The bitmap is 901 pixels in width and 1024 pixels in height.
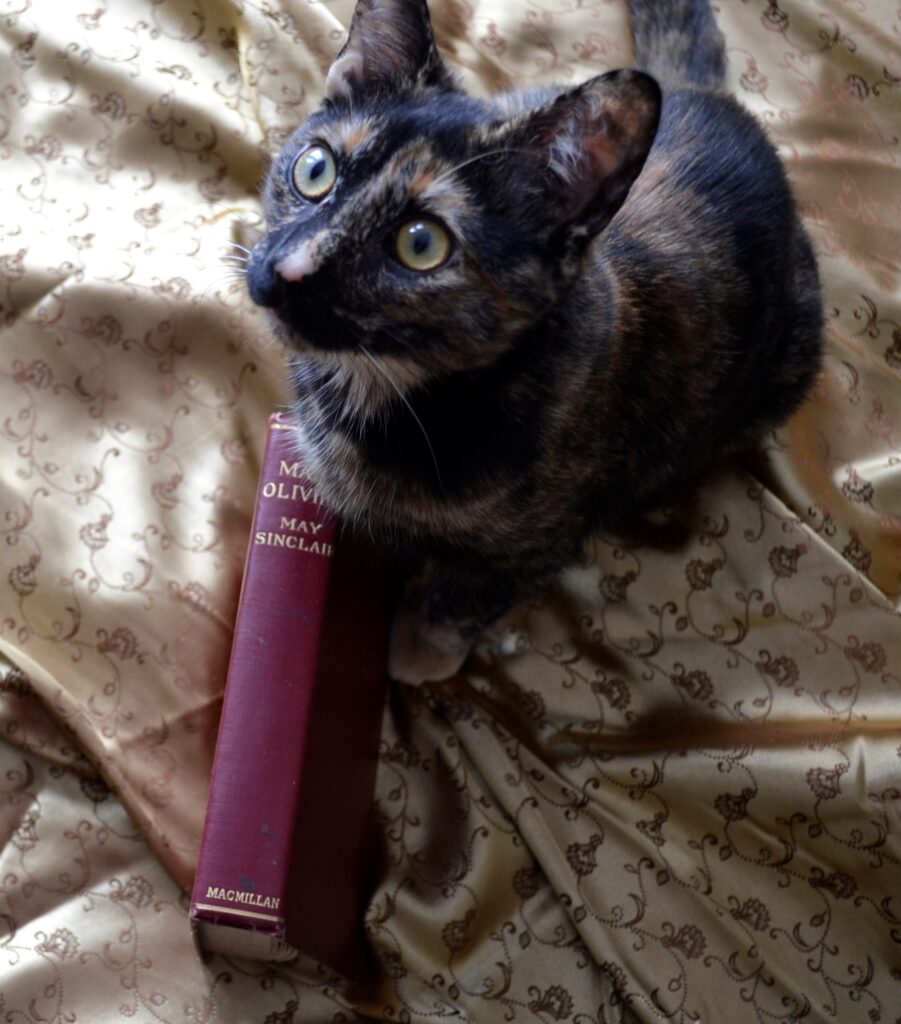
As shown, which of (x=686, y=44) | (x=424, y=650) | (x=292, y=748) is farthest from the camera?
(x=686, y=44)

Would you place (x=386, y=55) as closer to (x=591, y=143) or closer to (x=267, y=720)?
(x=591, y=143)

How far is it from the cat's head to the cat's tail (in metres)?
0.67

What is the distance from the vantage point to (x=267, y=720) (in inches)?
42.7

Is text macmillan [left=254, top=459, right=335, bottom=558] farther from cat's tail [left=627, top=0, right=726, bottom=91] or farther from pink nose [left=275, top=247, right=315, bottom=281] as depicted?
cat's tail [left=627, top=0, right=726, bottom=91]

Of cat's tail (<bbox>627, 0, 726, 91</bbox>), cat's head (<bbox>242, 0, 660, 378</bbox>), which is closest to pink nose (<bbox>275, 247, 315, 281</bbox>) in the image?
cat's head (<bbox>242, 0, 660, 378</bbox>)

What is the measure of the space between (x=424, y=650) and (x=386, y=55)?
716 mm

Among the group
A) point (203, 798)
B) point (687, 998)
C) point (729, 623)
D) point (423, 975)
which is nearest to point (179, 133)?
point (203, 798)

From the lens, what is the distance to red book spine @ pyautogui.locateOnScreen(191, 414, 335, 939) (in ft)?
3.43

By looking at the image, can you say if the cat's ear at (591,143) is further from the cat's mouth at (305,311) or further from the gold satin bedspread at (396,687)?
the gold satin bedspread at (396,687)

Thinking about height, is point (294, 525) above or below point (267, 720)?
above

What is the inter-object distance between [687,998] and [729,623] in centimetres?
49

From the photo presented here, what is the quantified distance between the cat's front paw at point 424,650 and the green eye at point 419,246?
1.77ft

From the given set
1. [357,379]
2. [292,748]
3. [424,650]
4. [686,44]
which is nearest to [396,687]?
[424,650]

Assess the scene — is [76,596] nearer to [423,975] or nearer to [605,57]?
[423,975]
